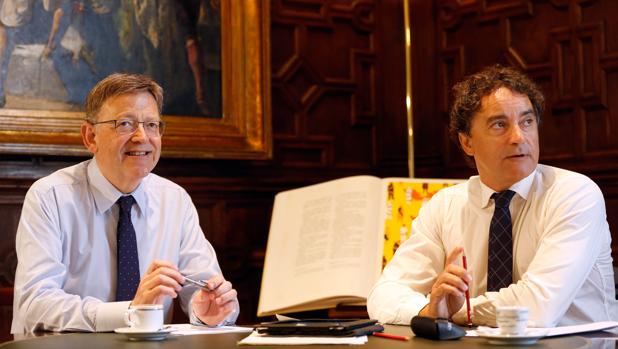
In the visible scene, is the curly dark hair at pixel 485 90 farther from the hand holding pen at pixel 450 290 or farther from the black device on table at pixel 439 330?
the black device on table at pixel 439 330

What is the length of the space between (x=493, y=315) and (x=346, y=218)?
1743mm

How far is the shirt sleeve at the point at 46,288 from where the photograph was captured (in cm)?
292

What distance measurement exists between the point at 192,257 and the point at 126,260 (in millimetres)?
291

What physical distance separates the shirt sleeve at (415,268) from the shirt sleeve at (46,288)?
0.82 m

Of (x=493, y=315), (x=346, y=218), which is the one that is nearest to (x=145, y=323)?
(x=493, y=315)

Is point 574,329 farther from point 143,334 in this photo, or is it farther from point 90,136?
point 90,136

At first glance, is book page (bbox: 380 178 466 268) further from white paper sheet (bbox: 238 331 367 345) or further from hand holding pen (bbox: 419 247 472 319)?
white paper sheet (bbox: 238 331 367 345)

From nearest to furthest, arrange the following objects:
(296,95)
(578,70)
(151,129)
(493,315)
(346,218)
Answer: (493,315) → (151,129) → (346,218) → (578,70) → (296,95)

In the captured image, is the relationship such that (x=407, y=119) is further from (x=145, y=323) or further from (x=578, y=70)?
(x=145, y=323)

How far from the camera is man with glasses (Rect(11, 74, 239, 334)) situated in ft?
10.1

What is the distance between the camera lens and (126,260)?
3.27 meters

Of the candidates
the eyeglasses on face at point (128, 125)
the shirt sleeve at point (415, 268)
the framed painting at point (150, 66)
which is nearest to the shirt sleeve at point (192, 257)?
the eyeglasses on face at point (128, 125)

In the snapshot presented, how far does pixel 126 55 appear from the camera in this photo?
16.1 feet

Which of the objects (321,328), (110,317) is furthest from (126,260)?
(321,328)
